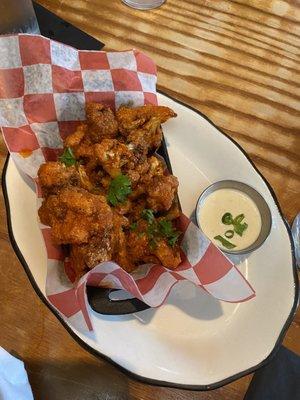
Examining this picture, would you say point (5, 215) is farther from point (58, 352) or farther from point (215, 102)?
point (215, 102)

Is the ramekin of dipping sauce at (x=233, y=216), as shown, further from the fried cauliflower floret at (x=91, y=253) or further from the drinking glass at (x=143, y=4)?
the drinking glass at (x=143, y=4)

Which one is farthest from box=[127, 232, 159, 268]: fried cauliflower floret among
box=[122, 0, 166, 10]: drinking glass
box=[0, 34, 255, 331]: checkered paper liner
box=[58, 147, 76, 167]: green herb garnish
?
box=[122, 0, 166, 10]: drinking glass

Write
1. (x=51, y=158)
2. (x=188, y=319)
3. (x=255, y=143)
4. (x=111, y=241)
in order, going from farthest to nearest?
(x=255, y=143)
(x=51, y=158)
(x=188, y=319)
(x=111, y=241)

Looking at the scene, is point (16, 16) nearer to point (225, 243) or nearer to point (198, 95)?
point (198, 95)

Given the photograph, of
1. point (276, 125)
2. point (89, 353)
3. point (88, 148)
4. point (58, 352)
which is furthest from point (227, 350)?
point (276, 125)

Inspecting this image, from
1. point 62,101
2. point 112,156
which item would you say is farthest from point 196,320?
point 62,101
